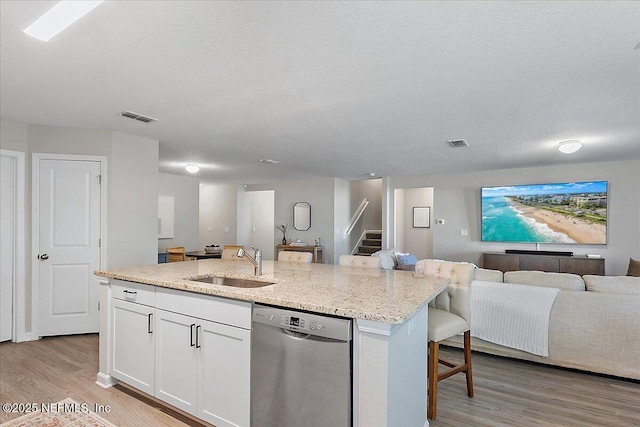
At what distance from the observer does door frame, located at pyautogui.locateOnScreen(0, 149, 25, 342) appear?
12.3 ft

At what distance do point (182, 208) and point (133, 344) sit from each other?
5.61m

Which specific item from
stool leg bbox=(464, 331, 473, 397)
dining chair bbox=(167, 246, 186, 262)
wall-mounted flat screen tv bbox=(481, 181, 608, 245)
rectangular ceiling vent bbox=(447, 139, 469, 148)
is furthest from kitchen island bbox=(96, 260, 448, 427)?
wall-mounted flat screen tv bbox=(481, 181, 608, 245)

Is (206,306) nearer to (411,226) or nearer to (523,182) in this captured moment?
(523,182)

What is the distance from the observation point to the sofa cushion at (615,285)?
9.26 feet

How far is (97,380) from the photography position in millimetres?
2752

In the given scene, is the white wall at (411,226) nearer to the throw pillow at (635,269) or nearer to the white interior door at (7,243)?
the throw pillow at (635,269)

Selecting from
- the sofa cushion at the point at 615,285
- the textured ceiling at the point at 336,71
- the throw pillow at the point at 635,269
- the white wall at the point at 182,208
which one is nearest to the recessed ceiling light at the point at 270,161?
the textured ceiling at the point at 336,71

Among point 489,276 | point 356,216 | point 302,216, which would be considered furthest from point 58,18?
point 356,216

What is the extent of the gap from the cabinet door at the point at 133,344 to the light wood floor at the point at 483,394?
17 centimetres

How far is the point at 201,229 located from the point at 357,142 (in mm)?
7110

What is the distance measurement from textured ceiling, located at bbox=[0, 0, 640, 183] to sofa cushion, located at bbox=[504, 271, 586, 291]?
5.10 ft

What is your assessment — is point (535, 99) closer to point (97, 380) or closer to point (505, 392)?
point (505, 392)

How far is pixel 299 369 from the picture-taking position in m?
1.72

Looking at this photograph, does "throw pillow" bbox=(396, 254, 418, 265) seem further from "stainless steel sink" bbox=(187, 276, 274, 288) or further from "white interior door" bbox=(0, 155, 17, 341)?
"white interior door" bbox=(0, 155, 17, 341)
